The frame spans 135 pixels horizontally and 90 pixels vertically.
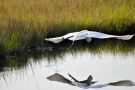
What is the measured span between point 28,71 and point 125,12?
704 mm

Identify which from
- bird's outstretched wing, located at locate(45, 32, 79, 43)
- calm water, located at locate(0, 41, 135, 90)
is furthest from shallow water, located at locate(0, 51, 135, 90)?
bird's outstretched wing, located at locate(45, 32, 79, 43)

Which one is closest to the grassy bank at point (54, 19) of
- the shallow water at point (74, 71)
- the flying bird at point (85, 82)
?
the shallow water at point (74, 71)

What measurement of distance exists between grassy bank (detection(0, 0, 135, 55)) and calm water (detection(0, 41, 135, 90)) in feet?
0.28

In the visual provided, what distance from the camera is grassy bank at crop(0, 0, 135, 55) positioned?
2.68 m

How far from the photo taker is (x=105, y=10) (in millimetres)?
2779

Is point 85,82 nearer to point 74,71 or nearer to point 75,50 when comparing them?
point 74,71

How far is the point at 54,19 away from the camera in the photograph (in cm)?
274

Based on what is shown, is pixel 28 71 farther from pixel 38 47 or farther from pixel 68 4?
pixel 68 4

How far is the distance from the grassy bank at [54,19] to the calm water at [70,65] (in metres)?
0.09

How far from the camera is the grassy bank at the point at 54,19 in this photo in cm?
268

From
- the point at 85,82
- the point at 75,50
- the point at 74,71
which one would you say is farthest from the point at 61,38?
the point at 85,82

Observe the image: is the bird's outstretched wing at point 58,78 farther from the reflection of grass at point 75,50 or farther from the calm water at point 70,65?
the reflection of grass at point 75,50

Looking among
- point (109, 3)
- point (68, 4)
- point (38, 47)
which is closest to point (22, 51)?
point (38, 47)

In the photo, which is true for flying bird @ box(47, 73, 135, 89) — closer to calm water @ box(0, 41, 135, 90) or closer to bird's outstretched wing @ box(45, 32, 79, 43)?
calm water @ box(0, 41, 135, 90)
